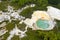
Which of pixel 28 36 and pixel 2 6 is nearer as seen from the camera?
pixel 28 36

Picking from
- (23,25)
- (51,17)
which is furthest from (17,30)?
(51,17)

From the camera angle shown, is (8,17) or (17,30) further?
(8,17)

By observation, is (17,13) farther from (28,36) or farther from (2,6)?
(28,36)

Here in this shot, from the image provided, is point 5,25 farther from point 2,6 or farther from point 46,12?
point 46,12

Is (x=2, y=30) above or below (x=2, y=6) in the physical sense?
below

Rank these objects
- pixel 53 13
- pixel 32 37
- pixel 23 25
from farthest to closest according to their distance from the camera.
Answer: pixel 53 13 < pixel 23 25 < pixel 32 37

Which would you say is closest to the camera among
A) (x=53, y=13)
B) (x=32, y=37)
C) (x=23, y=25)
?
(x=32, y=37)

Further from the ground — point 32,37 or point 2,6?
point 2,6

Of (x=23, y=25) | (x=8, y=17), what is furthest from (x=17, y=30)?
(x=8, y=17)
